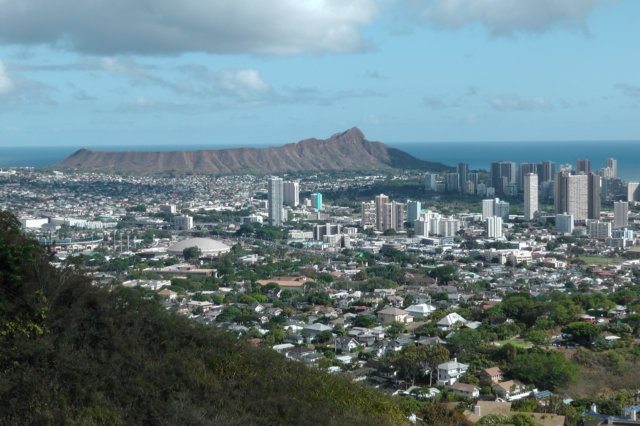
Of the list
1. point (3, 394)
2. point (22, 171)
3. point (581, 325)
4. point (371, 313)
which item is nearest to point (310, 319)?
point (371, 313)

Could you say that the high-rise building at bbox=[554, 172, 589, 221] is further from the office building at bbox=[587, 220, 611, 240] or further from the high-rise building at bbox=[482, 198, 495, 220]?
the office building at bbox=[587, 220, 611, 240]

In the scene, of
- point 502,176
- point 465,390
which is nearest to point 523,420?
point 465,390

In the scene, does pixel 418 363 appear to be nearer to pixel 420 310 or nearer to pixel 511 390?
pixel 511 390

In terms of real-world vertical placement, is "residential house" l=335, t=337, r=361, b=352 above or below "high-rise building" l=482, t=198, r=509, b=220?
below

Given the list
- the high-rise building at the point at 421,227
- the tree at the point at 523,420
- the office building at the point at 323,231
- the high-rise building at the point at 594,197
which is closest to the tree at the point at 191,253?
the office building at the point at 323,231

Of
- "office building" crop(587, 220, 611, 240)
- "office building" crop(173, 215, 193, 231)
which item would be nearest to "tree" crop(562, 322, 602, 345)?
"office building" crop(587, 220, 611, 240)

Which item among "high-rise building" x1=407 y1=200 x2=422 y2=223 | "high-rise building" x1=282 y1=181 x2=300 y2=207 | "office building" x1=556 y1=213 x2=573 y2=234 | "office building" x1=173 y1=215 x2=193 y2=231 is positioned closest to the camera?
"office building" x1=556 y1=213 x2=573 y2=234
